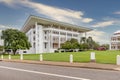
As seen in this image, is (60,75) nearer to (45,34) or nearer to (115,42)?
(45,34)

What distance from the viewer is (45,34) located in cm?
9306

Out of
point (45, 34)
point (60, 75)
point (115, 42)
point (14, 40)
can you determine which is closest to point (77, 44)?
point (45, 34)

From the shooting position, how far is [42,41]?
90500mm

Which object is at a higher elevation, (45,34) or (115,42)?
(45,34)

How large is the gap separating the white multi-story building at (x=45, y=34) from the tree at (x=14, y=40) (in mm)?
15909

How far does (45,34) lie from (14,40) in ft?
97.7

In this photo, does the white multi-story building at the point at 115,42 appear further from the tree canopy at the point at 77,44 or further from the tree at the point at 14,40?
the tree at the point at 14,40

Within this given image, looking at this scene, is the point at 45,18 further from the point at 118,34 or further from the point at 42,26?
the point at 118,34

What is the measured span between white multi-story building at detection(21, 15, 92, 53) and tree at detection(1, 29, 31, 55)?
15909mm

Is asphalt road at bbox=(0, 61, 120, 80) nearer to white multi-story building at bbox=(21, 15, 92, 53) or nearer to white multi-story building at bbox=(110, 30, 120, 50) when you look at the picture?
white multi-story building at bbox=(21, 15, 92, 53)

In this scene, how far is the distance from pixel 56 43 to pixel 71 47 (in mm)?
12306

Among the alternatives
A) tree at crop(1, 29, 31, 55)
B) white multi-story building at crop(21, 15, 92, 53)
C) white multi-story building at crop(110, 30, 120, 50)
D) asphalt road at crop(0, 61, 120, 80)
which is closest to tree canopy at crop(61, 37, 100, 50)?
white multi-story building at crop(21, 15, 92, 53)

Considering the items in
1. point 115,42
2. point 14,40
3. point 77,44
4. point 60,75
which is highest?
point 115,42

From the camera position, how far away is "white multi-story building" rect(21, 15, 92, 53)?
87750 millimetres
